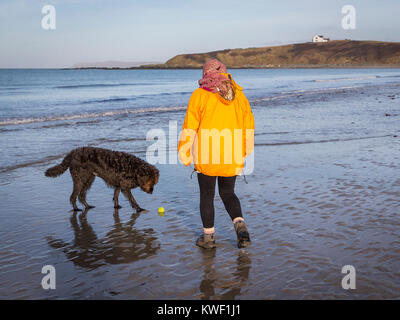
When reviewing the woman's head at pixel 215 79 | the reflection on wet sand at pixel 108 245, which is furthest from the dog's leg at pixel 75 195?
the woman's head at pixel 215 79

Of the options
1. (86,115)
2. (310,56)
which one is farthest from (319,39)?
(86,115)

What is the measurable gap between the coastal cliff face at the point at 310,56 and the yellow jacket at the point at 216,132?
12351 centimetres

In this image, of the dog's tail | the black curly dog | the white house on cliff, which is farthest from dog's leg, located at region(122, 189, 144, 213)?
the white house on cliff

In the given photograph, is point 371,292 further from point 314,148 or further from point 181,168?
point 314,148

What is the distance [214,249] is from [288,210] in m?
1.62

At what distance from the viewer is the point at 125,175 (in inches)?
227

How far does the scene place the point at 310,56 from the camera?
476 feet

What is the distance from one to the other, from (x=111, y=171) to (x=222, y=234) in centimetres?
203

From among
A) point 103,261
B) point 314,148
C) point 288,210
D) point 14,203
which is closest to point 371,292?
point 288,210

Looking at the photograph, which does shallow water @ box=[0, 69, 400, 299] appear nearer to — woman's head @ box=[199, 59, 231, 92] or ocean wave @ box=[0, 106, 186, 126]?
woman's head @ box=[199, 59, 231, 92]

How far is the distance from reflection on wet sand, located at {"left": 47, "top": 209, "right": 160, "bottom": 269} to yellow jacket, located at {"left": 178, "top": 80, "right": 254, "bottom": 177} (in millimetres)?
1199

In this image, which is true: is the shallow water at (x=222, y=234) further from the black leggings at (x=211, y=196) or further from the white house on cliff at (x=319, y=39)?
the white house on cliff at (x=319, y=39)

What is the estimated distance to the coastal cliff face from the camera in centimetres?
12425

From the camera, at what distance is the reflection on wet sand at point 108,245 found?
4219mm
